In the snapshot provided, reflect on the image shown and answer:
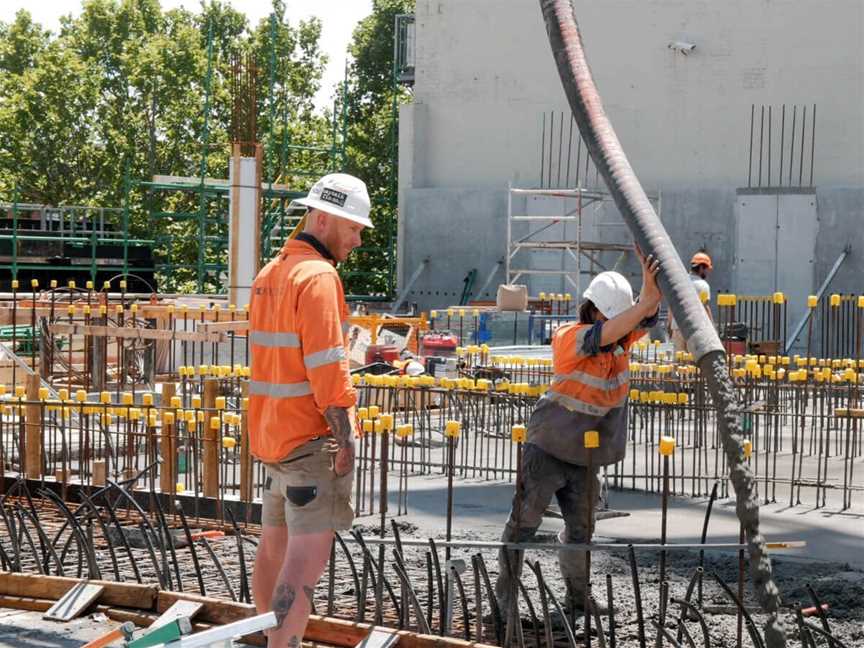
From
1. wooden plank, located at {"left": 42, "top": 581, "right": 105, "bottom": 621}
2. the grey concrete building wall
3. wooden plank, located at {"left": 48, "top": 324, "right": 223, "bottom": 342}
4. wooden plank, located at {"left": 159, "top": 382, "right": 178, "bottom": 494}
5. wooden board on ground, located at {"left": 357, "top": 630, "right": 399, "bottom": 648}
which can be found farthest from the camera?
the grey concrete building wall

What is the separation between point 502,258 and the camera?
1351 inches

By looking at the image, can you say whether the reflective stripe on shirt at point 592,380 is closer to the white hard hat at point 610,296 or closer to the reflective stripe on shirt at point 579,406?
the reflective stripe on shirt at point 579,406

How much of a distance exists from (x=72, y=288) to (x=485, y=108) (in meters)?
18.3

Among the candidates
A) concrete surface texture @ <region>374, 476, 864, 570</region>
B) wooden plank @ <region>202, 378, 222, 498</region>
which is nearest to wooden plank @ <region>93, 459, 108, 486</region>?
wooden plank @ <region>202, 378, 222, 498</region>

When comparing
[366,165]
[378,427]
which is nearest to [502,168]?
[366,165]

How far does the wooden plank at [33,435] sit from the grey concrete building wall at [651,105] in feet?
71.7

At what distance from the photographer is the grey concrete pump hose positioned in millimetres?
4379

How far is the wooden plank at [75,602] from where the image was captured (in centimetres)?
666

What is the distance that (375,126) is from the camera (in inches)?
1898

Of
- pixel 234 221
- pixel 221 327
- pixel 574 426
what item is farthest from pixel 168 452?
pixel 234 221

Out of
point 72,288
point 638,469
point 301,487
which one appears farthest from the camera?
point 72,288

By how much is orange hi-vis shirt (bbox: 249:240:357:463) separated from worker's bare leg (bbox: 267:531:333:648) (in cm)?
36

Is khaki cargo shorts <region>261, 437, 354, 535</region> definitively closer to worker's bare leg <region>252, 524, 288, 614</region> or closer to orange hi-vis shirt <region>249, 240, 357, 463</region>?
orange hi-vis shirt <region>249, 240, 357, 463</region>

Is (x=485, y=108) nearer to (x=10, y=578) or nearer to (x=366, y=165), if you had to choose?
(x=366, y=165)
